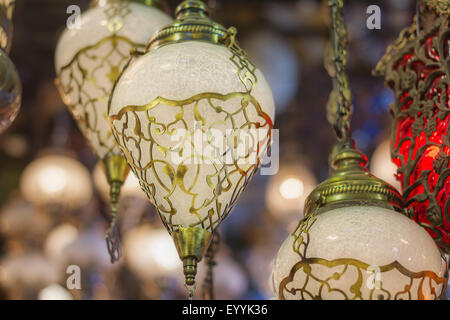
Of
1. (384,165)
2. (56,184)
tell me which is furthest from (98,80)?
(56,184)

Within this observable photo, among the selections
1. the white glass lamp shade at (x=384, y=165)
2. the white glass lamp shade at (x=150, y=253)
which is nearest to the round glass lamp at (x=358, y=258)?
the white glass lamp shade at (x=384, y=165)

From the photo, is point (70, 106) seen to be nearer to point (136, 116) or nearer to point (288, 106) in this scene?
point (136, 116)

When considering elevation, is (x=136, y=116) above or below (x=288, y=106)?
below

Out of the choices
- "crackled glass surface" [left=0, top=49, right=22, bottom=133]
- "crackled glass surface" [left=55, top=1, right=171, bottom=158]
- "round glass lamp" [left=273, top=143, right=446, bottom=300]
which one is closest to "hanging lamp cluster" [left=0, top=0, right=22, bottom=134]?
"crackled glass surface" [left=0, top=49, right=22, bottom=133]

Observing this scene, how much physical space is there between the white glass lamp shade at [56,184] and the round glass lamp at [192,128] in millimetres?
2963

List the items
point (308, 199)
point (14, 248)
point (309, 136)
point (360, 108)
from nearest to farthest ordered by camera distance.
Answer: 1. point (308, 199)
2. point (14, 248)
3. point (360, 108)
4. point (309, 136)

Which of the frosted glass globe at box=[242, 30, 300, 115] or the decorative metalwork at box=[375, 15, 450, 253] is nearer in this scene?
the decorative metalwork at box=[375, 15, 450, 253]

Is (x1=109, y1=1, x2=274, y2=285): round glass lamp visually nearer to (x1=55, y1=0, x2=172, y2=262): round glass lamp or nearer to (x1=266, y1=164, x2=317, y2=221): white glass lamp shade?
(x1=55, y1=0, x2=172, y2=262): round glass lamp

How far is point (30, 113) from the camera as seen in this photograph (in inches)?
227

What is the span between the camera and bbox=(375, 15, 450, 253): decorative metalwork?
1062mm

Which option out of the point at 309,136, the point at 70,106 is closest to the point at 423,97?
the point at 70,106

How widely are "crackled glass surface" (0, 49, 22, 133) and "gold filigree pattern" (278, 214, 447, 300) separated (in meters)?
0.48

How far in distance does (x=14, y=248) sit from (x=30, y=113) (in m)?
1.70
